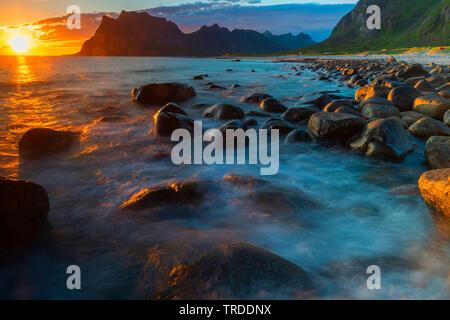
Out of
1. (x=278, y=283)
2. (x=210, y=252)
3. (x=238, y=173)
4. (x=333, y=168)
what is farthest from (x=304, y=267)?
(x=333, y=168)

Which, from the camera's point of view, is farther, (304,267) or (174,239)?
(174,239)

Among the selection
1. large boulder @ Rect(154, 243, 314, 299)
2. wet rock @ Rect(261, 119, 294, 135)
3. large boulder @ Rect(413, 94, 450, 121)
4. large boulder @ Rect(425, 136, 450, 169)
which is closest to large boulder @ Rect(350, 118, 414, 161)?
large boulder @ Rect(425, 136, 450, 169)

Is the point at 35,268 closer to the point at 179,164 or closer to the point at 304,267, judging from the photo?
the point at 304,267

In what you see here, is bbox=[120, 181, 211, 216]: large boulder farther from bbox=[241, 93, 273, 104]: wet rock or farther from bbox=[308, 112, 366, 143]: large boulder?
bbox=[241, 93, 273, 104]: wet rock

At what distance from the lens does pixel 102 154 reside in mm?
4980

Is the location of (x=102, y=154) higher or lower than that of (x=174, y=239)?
higher

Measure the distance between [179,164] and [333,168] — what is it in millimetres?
2677

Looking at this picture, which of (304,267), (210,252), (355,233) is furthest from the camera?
(355,233)

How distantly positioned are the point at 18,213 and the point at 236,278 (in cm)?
211

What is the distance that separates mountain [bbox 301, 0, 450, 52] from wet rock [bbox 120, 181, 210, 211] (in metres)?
91.6

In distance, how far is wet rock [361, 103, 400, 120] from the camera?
657 cm

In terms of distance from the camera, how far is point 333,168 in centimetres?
435
